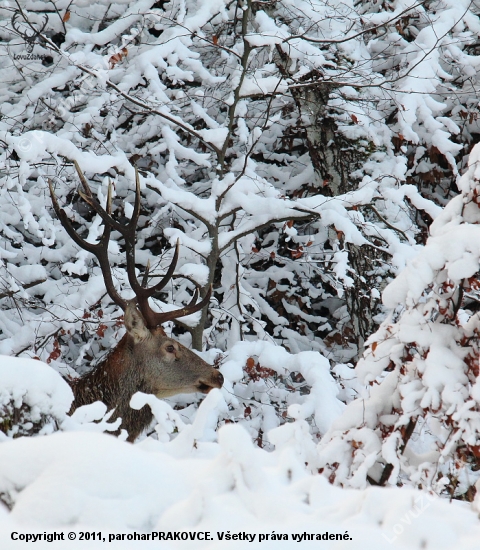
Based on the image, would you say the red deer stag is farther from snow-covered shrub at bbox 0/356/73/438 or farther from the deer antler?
snow-covered shrub at bbox 0/356/73/438

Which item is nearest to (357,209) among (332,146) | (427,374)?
(332,146)

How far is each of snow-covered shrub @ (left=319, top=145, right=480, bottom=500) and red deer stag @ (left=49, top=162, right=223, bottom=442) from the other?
1890 mm

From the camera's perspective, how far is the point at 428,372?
2.60 metres

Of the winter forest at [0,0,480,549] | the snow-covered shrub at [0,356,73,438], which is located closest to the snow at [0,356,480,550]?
the winter forest at [0,0,480,549]

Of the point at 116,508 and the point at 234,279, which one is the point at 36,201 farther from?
the point at 116,508

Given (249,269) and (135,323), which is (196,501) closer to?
(135,323)

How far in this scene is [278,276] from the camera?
267 inches

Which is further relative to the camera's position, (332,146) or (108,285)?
(332,146)

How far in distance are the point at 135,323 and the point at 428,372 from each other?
2.49 meters

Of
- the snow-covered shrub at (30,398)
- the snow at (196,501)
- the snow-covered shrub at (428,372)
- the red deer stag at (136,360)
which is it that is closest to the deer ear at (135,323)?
the red deer stag at (136,360)

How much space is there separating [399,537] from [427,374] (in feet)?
3.69

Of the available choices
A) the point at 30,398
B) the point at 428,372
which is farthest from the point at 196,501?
the point at 428,372

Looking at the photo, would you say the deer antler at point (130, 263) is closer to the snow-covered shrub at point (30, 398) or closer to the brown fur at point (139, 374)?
the brown fur at point (139, 374)

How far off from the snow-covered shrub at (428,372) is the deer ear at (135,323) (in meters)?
1.96
